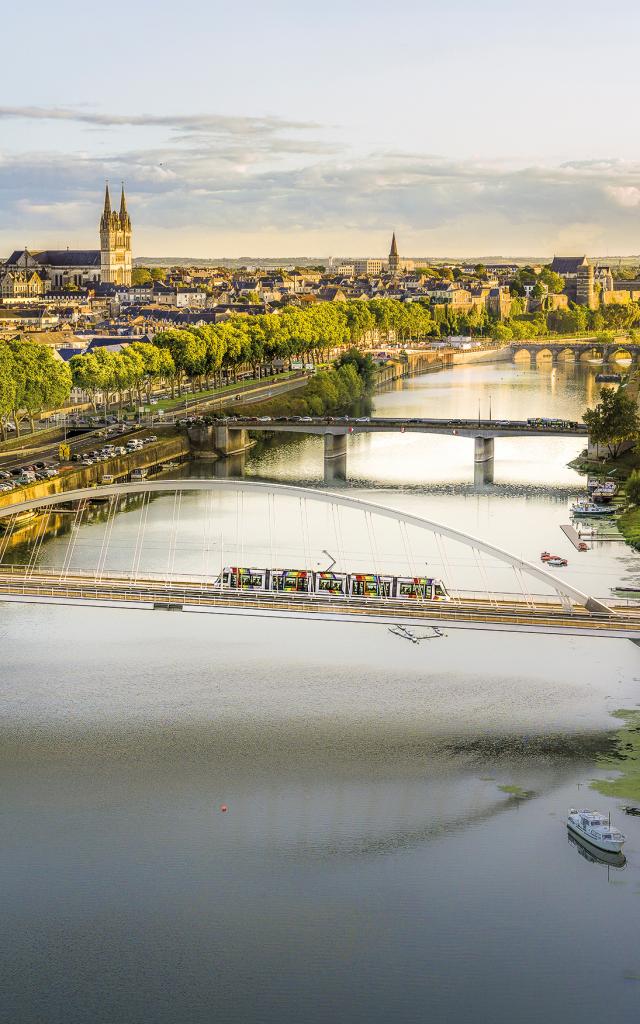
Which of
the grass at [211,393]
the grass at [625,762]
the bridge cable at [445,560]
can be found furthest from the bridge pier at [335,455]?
the grass at [625,762]

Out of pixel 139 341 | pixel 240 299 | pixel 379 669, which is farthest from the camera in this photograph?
pixel 240 299

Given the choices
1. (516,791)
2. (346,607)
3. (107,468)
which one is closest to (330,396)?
(107,468)

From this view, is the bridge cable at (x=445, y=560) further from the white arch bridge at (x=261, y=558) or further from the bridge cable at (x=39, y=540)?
the bridge cable at (x=39, y=540)

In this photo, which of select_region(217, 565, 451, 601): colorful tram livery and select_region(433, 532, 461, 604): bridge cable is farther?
select_region(433, 532, 461, 604): bridge cable

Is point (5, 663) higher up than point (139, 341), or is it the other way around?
point (139, 341)

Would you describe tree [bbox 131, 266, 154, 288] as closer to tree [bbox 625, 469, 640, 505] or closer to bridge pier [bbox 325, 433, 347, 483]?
bridge pier [bbox 325, 433, 347, 483]

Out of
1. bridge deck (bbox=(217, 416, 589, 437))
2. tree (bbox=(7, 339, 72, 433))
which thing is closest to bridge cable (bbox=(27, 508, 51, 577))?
tree (bbox=(7, 339, 72, 433))

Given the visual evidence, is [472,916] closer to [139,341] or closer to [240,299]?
[139,341]

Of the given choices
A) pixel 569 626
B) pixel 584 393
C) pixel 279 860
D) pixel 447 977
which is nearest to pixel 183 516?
pixel 569 626
